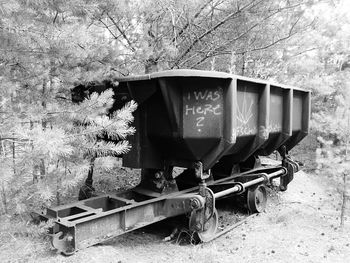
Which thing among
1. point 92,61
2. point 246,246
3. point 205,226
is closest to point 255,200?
point 246,246

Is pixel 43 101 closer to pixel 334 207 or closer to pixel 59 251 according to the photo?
pixel 59 251

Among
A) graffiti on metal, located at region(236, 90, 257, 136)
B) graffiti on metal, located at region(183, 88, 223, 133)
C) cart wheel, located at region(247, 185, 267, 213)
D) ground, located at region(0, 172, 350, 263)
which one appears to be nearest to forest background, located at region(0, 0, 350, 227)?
ground, located at region(0, 172, 350, 263)

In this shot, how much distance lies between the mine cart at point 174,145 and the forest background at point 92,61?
0.38 meters

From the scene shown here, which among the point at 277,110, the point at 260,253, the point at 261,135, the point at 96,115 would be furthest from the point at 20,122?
the point at 277,110

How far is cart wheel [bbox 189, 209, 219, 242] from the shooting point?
4.55 metres

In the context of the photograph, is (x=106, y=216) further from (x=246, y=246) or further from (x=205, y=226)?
(x=246, y=246)

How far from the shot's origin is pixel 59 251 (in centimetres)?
350

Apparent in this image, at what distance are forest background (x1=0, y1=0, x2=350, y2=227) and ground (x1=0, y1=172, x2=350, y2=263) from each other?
684mm

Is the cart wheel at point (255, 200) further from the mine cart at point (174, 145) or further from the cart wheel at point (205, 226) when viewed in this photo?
the cart wheel at point (205, 226)

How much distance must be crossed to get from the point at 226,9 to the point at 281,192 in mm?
4785

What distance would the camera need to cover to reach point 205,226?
471 centimetres

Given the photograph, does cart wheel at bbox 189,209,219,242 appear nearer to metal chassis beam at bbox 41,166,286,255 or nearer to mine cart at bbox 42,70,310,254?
mine cart at bbox 42,70,310,254

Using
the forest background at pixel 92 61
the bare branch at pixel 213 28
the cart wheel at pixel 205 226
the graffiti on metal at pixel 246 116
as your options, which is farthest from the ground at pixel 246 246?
the bare branch at pixel 213 28

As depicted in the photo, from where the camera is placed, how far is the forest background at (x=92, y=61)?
8.71 feet
